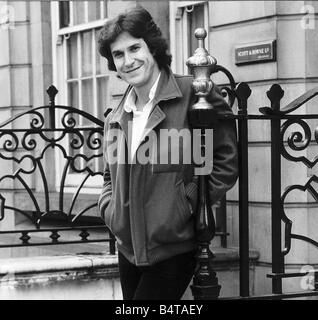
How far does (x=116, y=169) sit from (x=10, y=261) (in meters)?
2.37

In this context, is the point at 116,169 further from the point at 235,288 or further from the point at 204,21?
the point at 204,21

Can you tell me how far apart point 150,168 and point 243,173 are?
2.75 feet

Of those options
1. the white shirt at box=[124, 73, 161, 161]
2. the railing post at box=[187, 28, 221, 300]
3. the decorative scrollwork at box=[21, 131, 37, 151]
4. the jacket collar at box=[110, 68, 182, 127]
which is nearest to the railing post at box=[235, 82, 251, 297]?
the railing post at box=[187, 28, 221, 300]

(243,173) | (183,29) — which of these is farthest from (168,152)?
(183,29)

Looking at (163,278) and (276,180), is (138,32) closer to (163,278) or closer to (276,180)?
(163,278)

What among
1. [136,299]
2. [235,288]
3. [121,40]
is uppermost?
[121,40]

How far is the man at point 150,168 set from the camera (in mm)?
4320

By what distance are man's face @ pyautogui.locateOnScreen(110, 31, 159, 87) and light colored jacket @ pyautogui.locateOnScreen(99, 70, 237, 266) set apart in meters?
0.11

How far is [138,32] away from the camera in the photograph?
4.43 metres

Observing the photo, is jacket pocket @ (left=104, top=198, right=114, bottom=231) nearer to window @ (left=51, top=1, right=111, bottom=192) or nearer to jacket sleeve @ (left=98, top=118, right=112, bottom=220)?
jacket sleeve @ (left=98, top=118, right=112, bottom=220)

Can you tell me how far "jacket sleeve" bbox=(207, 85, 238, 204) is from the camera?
4.44 metres

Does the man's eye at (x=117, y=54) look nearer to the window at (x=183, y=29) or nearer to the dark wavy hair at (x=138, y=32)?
the dark wavy hair at (x=138, y=32)
